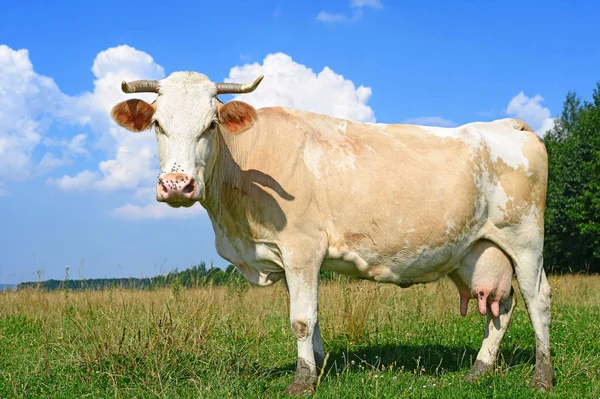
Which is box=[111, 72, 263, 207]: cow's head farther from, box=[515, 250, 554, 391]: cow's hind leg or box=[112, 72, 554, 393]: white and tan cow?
box=[515, 250, 554, 391]: cow's hind leg

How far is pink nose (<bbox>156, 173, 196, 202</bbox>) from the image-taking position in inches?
211

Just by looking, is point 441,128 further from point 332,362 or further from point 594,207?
point 594,207

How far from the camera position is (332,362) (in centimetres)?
769

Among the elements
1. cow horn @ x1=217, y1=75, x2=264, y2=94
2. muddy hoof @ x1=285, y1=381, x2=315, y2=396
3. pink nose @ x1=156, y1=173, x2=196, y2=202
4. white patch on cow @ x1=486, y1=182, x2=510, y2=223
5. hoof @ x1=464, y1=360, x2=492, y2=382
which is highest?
cow horn @ x1=217, y1=75, x2=264, y2=94

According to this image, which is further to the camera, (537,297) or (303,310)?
(537,297)

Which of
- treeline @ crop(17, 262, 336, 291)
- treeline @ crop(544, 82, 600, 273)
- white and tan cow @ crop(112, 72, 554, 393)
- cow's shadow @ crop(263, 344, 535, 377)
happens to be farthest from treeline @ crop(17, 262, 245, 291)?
treeline @ crop(544, 82, 600, 273)

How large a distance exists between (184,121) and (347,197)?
1.96 metres

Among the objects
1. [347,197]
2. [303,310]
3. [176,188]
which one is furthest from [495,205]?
[176,188]

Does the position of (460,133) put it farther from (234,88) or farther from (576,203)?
(576,203)

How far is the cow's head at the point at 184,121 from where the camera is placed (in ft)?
17.9

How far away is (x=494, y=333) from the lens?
7664mm

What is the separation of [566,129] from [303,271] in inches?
2421

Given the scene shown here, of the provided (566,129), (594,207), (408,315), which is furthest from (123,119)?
(566,129)

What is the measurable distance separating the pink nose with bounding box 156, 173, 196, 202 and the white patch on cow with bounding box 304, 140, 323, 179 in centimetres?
155
